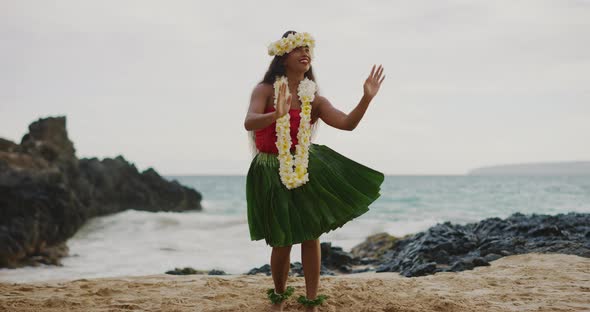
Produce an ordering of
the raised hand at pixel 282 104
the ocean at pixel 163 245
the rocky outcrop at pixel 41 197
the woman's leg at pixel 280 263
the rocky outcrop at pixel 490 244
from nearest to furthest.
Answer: the raised hand at pixel 282 104 < the woman's leg at pixel 280 263 < the rocky outcrop at pixel 490 244 < the ocean at pixel 163 245 < the rocky outcrop at pixel 41 197

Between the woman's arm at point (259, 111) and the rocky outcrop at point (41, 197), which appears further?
the rocky outcrop at point (41, 197)

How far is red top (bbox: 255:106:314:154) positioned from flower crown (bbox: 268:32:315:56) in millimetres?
414

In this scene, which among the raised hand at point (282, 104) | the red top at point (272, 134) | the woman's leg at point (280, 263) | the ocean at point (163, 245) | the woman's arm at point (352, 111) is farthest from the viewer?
the ocean at point (163, 245)

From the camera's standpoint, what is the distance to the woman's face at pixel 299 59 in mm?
3746

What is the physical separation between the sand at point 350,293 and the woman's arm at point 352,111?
4.65ft

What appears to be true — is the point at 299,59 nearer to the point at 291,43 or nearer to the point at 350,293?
the point at 291,43

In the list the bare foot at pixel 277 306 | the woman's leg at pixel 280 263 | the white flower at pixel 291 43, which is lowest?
the bare foot at pixel 277 306

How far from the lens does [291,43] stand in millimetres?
3725

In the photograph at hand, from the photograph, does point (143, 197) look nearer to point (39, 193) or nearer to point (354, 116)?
point (39, 193)

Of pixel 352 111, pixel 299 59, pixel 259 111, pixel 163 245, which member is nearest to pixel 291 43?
pixel 299 59

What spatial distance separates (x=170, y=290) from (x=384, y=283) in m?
2.04

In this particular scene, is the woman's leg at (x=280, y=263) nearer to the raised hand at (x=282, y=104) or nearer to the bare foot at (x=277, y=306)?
the bare foot at (x=277, y=306)

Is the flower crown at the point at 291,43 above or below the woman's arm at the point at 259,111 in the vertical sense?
above

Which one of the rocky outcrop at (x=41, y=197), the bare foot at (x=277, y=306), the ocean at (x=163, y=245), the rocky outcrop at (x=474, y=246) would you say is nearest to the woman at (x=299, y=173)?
the bare foot at (x=277, y=306)
